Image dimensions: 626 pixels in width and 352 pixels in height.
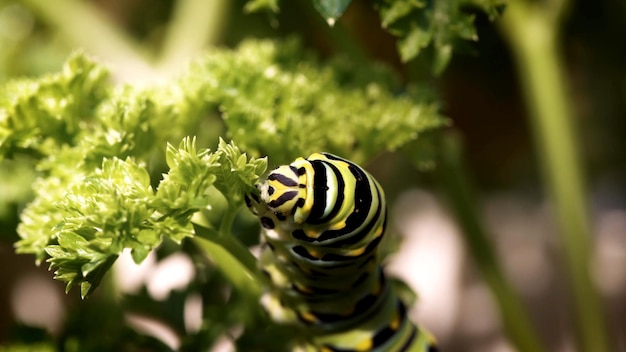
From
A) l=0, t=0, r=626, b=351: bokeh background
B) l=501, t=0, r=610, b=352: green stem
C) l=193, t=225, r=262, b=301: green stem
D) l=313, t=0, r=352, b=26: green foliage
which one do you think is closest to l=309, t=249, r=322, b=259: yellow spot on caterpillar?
l=193, t=225, r=262, b=301: green stem

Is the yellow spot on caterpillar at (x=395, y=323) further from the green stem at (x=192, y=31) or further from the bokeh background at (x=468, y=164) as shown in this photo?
the green stem at (x=192, y=31)

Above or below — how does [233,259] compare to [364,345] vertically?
above

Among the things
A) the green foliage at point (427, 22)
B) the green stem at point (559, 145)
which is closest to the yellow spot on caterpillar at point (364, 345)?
the green foliage at point (427, 22)

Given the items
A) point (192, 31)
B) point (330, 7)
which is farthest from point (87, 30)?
point (330, 7)

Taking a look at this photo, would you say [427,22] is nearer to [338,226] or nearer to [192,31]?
[338,226]

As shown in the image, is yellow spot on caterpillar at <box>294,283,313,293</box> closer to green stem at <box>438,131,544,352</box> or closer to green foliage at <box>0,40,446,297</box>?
green foliage at <box>0,40,446,297</box>

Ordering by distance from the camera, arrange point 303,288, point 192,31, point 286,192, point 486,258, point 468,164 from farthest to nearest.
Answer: point 468,164 < point 192,31 < point 486,258 < point 303,288 < point 286,192

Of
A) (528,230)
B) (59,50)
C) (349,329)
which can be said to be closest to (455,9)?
(349,329)
